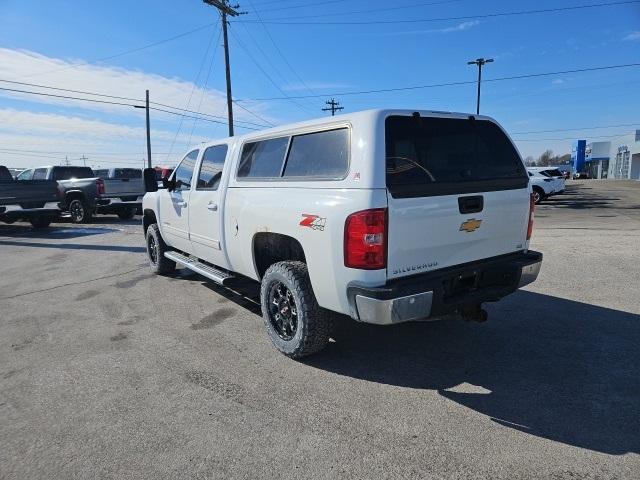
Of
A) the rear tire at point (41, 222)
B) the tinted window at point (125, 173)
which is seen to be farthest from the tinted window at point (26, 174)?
the tinted window at point (125, 173)

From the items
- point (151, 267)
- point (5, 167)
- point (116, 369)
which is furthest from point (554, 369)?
point (5, 167)

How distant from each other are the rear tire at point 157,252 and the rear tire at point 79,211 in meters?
10.2

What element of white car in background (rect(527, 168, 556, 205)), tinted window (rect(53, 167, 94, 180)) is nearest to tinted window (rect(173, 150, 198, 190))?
tinted window (rect(53, 167, 94, 180))

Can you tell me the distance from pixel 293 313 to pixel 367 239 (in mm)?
1236

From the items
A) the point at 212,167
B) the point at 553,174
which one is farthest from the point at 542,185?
the point at 212,167

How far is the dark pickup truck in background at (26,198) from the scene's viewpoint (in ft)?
42.7

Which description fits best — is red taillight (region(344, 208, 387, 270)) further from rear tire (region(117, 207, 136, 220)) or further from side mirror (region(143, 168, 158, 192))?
rear tire (region(117, 207, 136, 220))

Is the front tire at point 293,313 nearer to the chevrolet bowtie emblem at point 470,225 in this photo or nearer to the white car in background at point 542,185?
the chevrolet bowtie emblem at point 470,225

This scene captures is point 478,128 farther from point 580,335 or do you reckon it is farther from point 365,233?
point 580,335

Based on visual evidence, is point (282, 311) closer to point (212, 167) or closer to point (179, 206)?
point (212, 167)

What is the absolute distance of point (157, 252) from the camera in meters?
7.43

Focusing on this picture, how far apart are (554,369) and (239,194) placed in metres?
3.28

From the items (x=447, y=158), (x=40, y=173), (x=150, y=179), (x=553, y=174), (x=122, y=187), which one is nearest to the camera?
(x=447, y=158)

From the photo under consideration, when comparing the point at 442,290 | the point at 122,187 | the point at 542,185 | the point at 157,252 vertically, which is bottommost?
the point at 157,252
